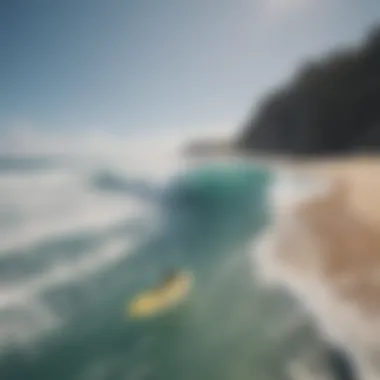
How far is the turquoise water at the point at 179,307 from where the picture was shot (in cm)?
153

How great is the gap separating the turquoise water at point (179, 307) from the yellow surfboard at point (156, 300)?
3 centimetres

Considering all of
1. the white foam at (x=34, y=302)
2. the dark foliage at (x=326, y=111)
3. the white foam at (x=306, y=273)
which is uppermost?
the dark foliage at (x=326, y=111)

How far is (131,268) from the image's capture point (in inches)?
67.0

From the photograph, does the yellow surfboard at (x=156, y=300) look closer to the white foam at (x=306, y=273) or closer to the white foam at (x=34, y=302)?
the white foam at (x=34, y=302)

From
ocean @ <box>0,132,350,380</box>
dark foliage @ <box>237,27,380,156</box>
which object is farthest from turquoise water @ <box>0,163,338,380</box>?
dark foliage @ <box>237,27,380,156</box>

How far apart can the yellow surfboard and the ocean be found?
0.03 m

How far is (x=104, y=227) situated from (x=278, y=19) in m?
1.15

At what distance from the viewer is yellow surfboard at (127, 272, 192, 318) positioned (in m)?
1.61

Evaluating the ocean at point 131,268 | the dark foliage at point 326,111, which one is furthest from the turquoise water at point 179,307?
the dark foliage at point 326,111

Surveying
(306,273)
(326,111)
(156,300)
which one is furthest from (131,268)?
(326,111)

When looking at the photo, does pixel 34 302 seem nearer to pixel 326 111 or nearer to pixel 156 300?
pixel 156 300

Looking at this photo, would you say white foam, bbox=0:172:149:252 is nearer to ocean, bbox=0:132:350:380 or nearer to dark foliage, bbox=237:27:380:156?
ocean, bbox=0:132:350:380

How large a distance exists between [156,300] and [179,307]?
0.09 meters

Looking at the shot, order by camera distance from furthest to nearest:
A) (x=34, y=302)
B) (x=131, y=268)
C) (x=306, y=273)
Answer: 1. (x=306, y=273)
2. (x=131, y=268)
3. (x=34, y=302)
